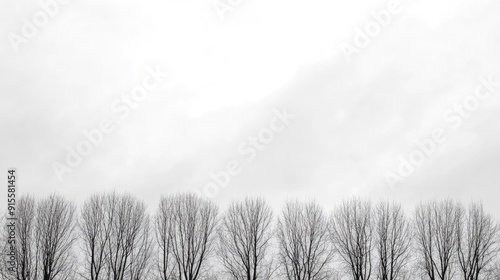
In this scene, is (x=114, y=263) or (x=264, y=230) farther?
(x=264, y=230)

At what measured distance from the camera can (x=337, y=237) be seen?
5316 cm

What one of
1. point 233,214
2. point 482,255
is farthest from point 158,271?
point 482,255

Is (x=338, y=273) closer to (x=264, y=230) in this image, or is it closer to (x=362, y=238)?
(x=362, y=238)

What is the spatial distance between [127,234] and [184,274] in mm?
6371

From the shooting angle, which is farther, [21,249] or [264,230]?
[264,230]

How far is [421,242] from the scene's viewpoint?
53.2 metres

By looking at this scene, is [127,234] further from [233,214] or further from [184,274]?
[233,214]

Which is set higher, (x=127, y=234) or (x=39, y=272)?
(x=127, y=234)

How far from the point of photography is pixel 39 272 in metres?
46.5

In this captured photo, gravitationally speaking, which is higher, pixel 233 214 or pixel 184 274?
pixel 233 214

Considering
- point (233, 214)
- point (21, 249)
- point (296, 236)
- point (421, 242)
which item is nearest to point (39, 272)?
point (21, 249)

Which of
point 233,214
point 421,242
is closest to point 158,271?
point 233,214

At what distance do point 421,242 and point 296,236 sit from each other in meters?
12.1

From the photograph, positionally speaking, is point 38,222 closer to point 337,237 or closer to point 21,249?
point 21,249
